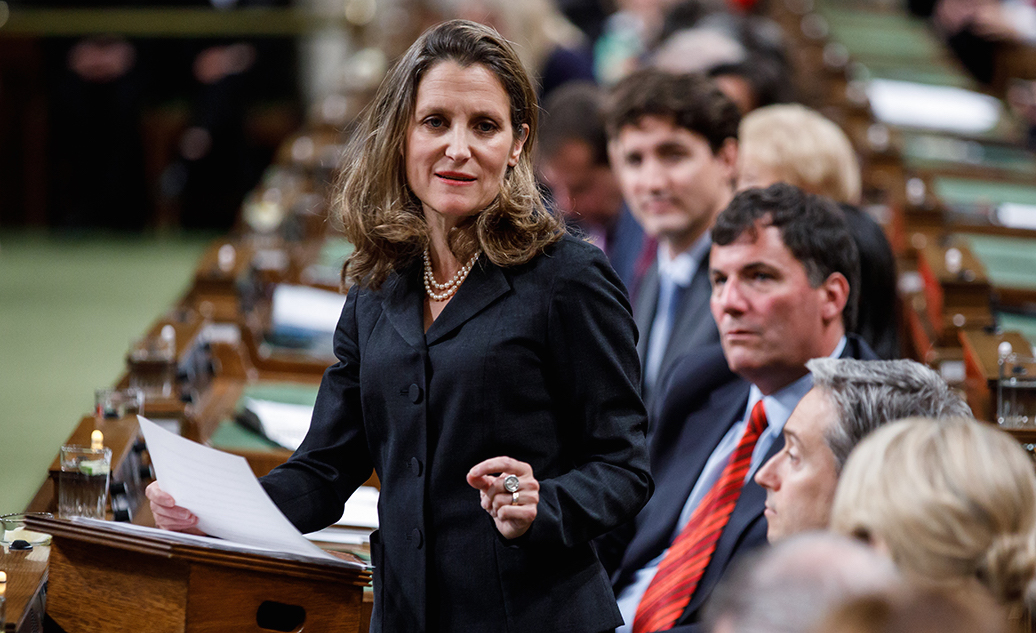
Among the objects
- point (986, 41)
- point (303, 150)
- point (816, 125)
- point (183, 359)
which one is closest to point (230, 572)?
point (183, 359)

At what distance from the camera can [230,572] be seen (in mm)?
1685

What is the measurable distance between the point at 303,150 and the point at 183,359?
120 inches

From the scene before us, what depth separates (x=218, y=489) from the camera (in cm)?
163

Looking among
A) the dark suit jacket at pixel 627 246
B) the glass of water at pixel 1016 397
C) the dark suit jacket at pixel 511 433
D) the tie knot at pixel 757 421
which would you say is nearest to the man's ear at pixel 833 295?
the tie knot at pixel 757 421

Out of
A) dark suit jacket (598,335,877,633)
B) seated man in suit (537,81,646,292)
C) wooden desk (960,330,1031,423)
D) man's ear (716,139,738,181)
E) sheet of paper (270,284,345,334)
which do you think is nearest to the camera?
dark suit jacket (598,335,877,633)

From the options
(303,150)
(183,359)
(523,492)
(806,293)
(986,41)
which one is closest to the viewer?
(523,492)

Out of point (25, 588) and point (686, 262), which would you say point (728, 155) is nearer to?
point (686, 262)

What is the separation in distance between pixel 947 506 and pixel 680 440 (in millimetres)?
1157

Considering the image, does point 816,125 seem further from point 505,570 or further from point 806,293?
point 505,570

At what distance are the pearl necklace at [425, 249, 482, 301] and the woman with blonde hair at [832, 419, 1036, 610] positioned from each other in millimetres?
560

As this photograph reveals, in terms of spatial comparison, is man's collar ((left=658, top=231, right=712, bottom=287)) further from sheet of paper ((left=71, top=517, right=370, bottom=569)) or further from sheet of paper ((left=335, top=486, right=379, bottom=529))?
sheet of paper ((left=71, top=517, right=370, bottom=569))

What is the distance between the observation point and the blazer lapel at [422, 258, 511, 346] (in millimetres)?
1598

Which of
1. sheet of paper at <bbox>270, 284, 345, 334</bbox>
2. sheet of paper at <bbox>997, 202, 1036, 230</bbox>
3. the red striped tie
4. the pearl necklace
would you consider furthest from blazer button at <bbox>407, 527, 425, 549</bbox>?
sheet of paper at <bbox>997, 202, 1036, 230</bbox>

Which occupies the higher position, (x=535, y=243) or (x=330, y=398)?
(x=535, y=243)
